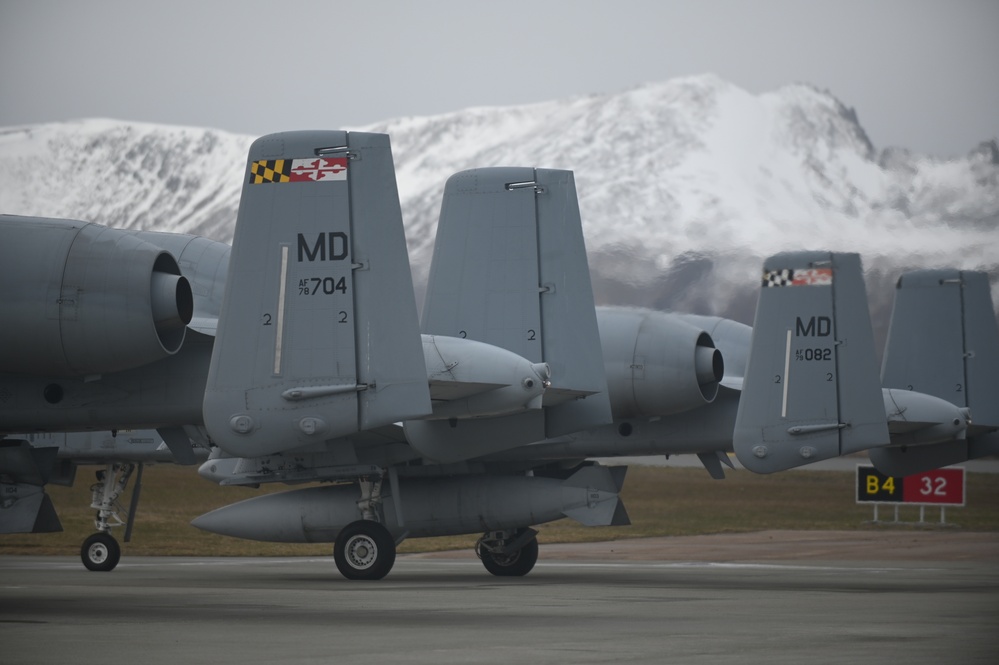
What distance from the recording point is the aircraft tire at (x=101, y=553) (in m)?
22.7

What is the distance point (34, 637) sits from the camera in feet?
37.9

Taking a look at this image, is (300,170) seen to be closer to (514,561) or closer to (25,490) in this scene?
(25,490)

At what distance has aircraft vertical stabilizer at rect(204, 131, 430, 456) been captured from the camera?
644 inches

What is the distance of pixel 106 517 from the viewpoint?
23188 millimetres

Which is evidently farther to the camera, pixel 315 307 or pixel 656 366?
pixel 656 366

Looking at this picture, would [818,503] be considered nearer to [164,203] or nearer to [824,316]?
[824,316]

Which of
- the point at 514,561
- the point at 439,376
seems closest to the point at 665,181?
the point at 514,561

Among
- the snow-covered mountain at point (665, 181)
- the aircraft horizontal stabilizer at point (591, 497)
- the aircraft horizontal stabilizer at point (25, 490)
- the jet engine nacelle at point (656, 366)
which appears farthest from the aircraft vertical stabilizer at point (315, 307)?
the snow-covered mountain at point (665, 181)

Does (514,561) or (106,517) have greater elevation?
(106,517)

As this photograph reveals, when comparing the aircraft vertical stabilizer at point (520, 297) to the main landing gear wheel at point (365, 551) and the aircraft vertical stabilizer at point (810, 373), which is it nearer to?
the main landing gear wheel at point (365, 551)

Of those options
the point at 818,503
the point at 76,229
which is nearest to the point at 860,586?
the point at 76,229

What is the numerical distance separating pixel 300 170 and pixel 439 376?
335 centimetres

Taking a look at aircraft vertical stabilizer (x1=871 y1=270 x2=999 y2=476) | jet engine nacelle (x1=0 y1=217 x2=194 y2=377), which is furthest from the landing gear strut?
aircraft vertical stabilizer (x1=871 y1=270 x2=999 y2=476)

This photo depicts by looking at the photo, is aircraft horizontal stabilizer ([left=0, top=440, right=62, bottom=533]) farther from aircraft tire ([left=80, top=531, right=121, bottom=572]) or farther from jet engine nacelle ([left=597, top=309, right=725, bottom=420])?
jet engine nacelle ([left=597, top=309, right=725, bottom=420])
